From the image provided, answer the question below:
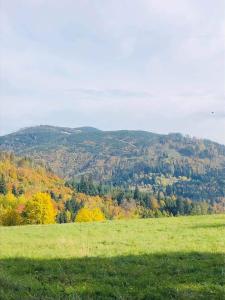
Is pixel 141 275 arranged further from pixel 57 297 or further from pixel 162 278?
pixel 57 297

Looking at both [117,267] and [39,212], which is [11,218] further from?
[117,267]

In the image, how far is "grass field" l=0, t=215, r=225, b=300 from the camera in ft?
44.8

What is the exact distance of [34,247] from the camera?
26234 millimetres

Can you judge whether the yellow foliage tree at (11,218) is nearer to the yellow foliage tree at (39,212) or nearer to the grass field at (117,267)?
the yellow foliage tree at (39,212)

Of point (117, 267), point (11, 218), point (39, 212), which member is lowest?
point (11, 218)

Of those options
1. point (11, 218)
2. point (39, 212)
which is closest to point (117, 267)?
point (39, 212)

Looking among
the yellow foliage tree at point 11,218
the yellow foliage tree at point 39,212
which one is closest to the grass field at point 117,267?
the yellow foliage tree at point 39,212

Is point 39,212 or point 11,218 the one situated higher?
point 39,212

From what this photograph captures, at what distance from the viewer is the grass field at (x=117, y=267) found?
13.6 metres

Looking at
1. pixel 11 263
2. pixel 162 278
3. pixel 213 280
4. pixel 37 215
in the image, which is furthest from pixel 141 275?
pixel 37 215

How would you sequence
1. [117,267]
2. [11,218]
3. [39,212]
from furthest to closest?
[11,218], [39,212], [117,267]

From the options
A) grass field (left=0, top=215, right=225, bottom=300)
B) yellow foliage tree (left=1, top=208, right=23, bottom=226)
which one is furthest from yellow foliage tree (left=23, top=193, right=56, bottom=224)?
grass field (left=0, top=215, right=225, bottom=300)

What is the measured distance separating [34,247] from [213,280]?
1375 cm

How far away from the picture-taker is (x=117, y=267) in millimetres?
18047
